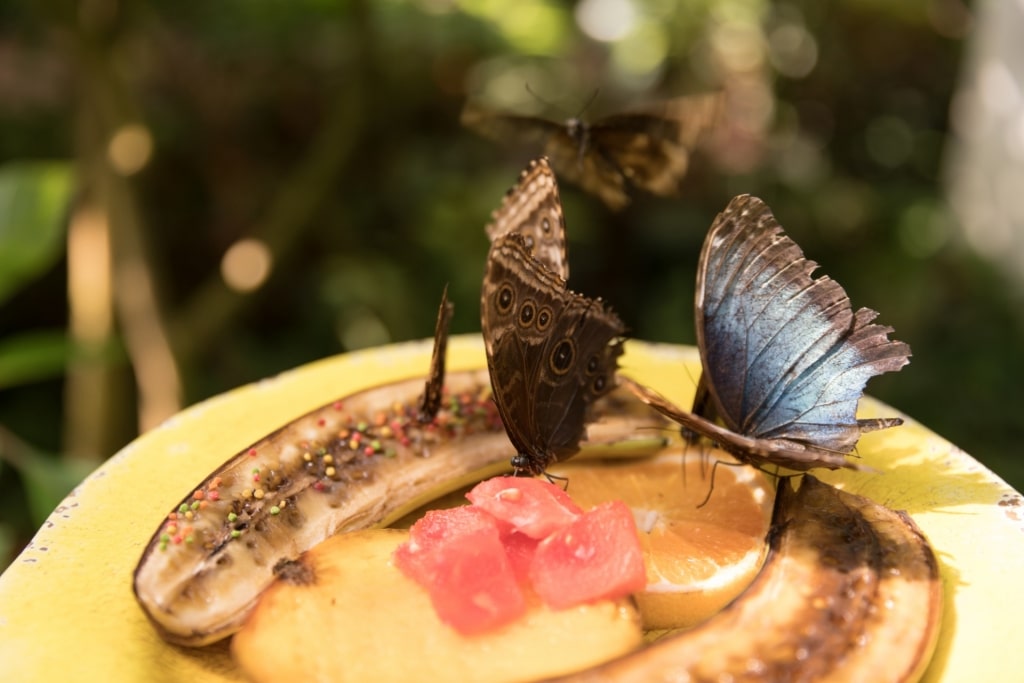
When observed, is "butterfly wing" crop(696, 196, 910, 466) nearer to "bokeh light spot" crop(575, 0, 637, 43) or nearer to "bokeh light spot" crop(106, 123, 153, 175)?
"bokeh light spot" crop(106, 123, 153, 175)

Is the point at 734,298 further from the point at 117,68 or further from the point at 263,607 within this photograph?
the point at 117,68

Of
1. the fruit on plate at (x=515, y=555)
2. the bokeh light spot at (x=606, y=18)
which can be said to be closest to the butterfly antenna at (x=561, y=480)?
the fruit on plate at (x=515, y=555)

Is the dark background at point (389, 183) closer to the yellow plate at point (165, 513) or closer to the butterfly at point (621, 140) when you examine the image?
the yellow plate at point (165, 513)

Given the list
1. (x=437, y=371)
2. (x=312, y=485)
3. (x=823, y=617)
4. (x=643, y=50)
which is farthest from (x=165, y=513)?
(x=643, y=50)

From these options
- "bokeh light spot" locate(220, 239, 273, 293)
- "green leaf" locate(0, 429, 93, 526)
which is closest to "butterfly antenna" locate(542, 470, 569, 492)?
"green leaf" locate(0, 429, 93, 526)

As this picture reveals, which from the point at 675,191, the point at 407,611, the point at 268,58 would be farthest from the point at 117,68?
the point at 407,611

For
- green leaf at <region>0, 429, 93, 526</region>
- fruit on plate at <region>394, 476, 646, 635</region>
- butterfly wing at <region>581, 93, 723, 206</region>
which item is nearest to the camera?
fruit on plate at <region>394, 476, 646, 635</region>

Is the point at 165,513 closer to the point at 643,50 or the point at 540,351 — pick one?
the point at 540,351
